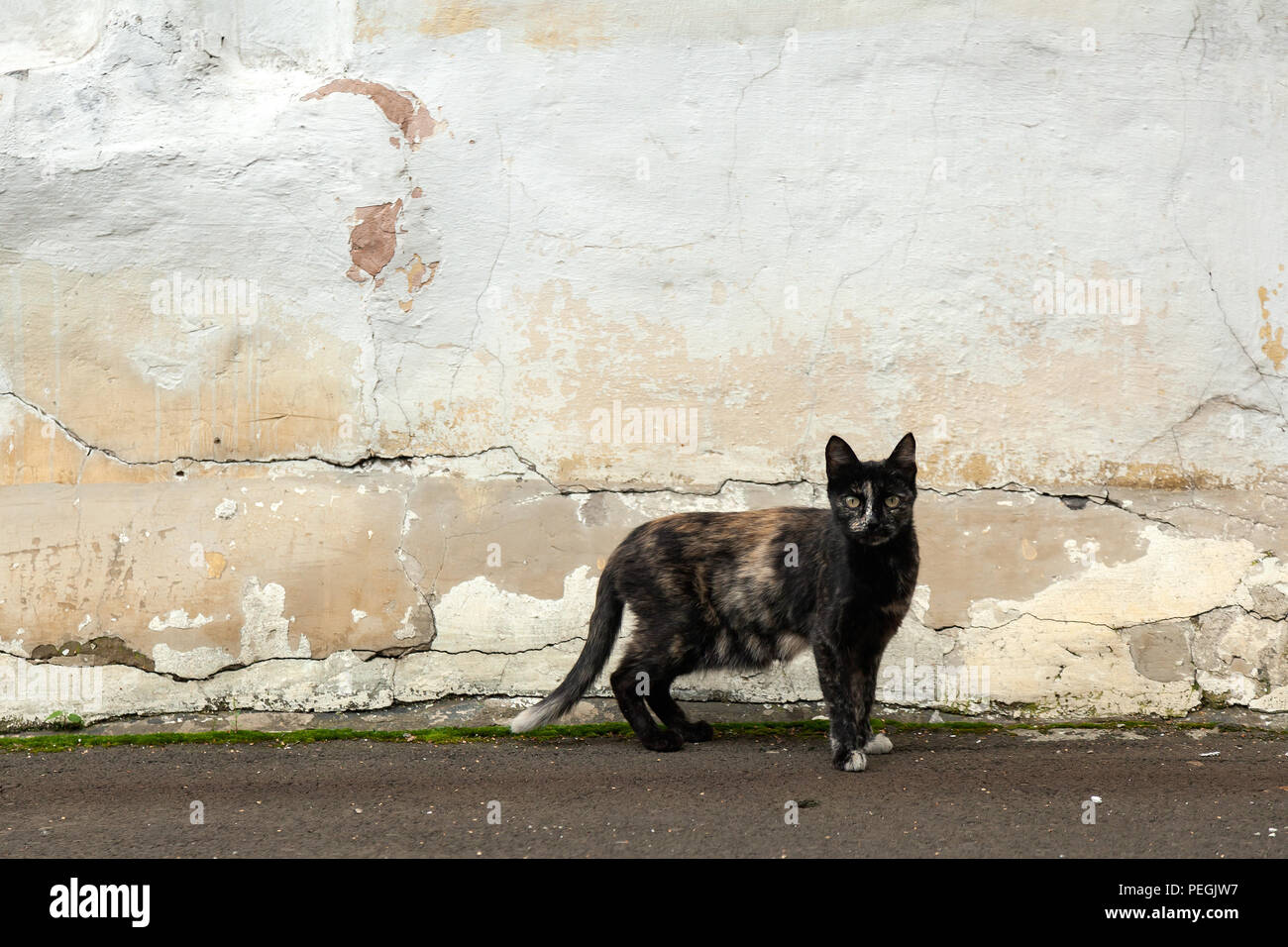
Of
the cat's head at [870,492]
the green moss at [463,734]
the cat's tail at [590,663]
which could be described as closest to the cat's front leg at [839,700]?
the cat's head at [870,492]

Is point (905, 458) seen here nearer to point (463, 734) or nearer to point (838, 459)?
point (838, 459)

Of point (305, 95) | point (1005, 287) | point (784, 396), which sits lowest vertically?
point (784, 396)

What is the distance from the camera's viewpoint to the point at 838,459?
5.15 meters

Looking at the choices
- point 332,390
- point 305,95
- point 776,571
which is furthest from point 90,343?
point 776,571

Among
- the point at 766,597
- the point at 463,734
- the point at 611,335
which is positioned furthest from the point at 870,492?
the point at 463,734

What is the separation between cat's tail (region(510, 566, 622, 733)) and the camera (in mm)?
5402

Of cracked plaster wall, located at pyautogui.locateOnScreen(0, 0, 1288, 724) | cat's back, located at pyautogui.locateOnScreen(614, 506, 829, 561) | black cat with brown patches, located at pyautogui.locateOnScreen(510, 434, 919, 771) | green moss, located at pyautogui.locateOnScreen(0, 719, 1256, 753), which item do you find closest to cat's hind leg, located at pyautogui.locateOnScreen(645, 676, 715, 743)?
black cat with brown patches, located at pyautogui.locateOnScreen(510, 434, 919, 771)

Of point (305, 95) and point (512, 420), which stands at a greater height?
point (305, 95)

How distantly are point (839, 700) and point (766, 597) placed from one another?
24.7 inches

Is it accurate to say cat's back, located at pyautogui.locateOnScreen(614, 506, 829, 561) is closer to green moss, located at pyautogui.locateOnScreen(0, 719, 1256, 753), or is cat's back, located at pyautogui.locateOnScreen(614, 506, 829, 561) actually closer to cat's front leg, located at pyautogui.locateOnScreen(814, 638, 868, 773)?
cat's front leg, located at pyautogui.locateOnScreen(814, 638, 868, 773)

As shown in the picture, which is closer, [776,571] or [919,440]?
[776,571]

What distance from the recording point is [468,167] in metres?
6.28

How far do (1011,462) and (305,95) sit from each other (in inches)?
170

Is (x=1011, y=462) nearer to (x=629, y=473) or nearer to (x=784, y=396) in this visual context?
(x=784, y=396)
